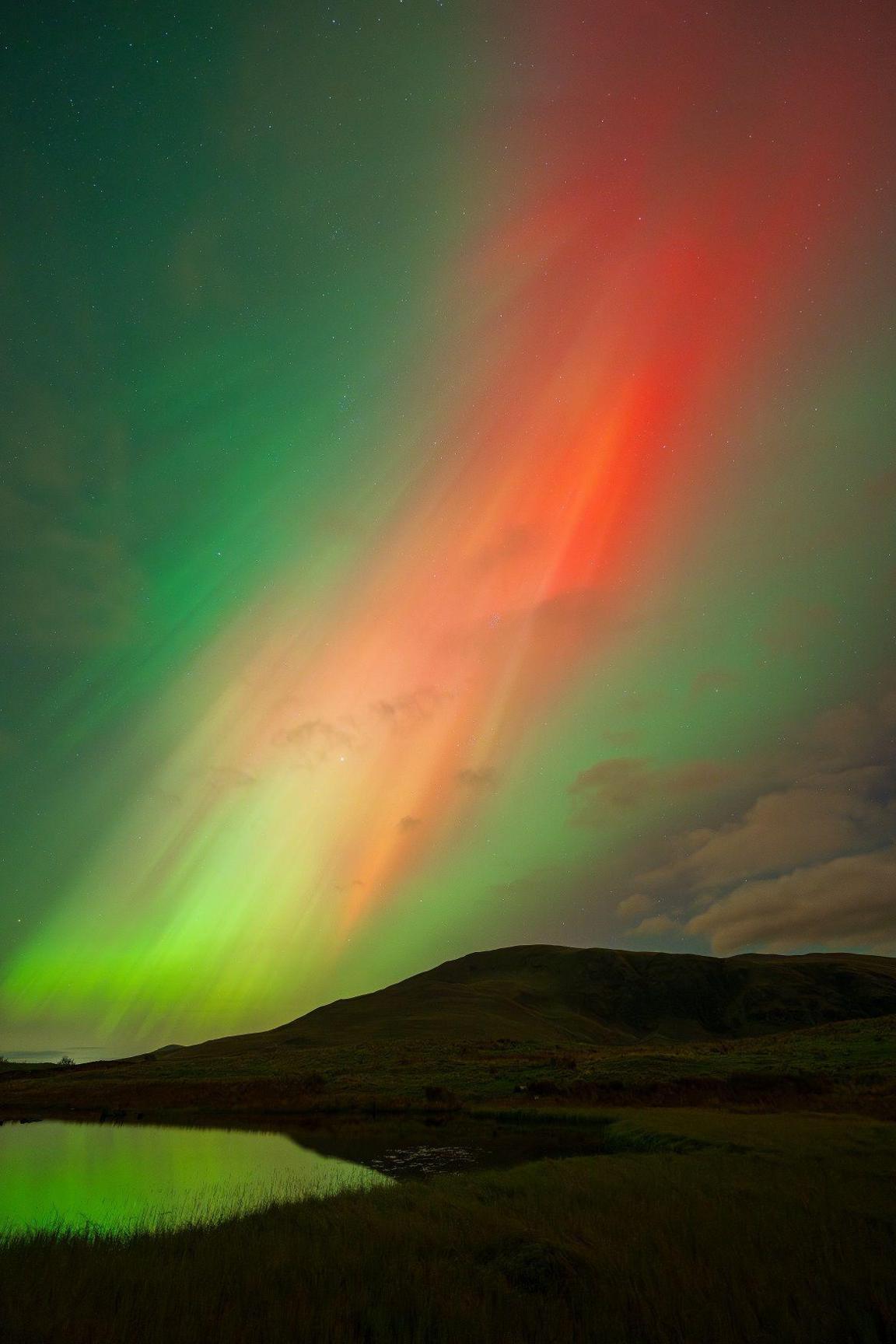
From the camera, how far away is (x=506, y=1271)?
41.7 ft

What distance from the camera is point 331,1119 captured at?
1912 inches

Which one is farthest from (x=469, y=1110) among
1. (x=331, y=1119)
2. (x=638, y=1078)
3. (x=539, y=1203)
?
(x=539, y=1203)

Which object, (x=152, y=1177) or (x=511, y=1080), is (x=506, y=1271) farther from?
(x=511, y=1080)

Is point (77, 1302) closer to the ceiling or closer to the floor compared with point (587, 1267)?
closer to the ceiling

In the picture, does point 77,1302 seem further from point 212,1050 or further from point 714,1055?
point 212,1050

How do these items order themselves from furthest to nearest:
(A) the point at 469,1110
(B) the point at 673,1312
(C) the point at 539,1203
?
(A) the point at 469,1110 < (C) the point at 539,1203 < (B) the point at 673,1312

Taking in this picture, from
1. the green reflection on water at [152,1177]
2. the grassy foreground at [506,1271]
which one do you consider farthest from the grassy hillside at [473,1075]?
the grassy foreground at [506,1271]

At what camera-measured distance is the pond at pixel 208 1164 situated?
23.1 m

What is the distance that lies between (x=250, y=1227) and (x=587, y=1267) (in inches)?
347

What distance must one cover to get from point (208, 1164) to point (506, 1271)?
2643 cm

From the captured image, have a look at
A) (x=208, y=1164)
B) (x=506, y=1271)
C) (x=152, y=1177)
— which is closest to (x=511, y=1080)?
(x=208, y=1164)

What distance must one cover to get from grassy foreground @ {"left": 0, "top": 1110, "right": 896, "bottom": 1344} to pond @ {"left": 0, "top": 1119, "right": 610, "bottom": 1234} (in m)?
5.71

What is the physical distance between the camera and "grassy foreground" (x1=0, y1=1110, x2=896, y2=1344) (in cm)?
983

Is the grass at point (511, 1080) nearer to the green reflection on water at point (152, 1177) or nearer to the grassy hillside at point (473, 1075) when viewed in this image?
the grassy hillside at point (473, 1075)
